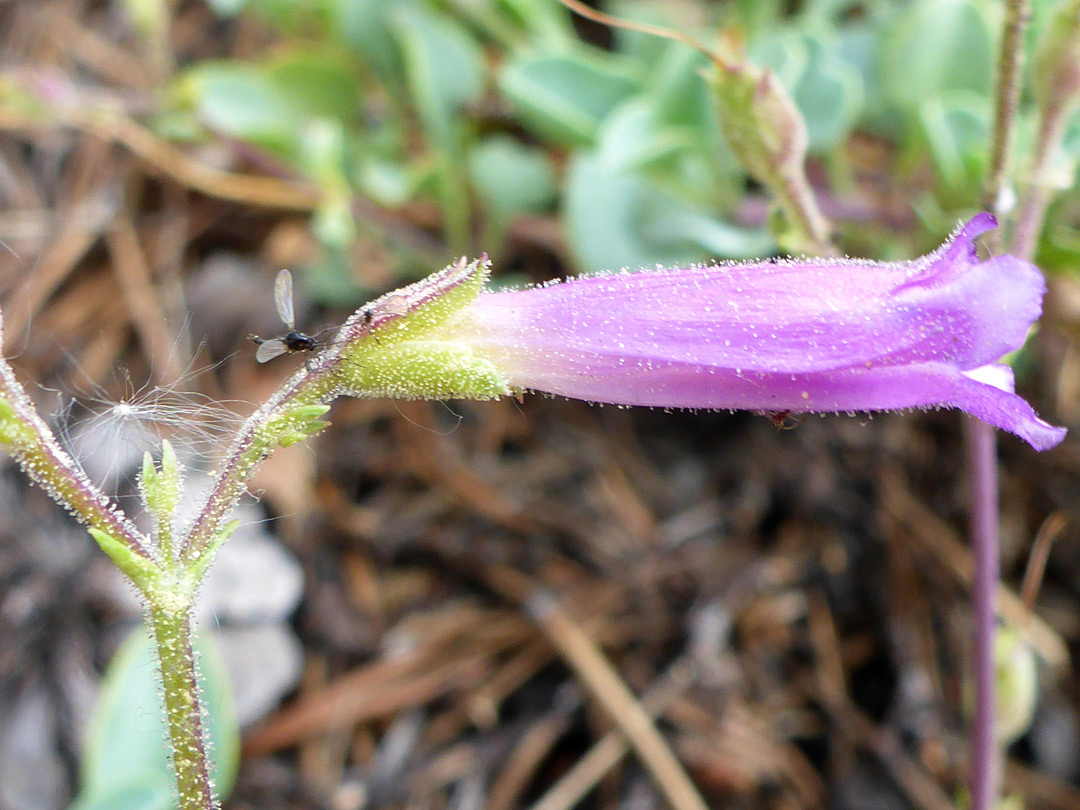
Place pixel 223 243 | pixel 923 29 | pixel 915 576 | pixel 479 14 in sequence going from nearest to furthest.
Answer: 1. pixel 923 29
2. pixel 915 576
3. pixel 479 14
4. pixel 223 243

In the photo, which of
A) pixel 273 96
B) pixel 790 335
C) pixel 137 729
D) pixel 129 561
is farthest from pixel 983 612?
pixel 273 96

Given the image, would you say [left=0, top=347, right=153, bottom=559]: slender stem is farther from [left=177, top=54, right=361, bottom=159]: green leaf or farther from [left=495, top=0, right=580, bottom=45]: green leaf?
[left=495, top=0, right=580, bottom=45]: green leaf

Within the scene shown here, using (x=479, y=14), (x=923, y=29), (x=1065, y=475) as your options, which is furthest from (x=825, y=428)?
(x=479, y=14)

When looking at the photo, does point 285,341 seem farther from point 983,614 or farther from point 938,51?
point 938,51

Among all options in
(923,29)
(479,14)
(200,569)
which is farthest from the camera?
(479,14)

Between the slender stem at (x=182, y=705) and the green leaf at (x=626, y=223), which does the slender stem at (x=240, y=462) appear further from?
the green leaf at (x=626, y=223)

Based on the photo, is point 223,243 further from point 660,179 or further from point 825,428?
point 825,428
